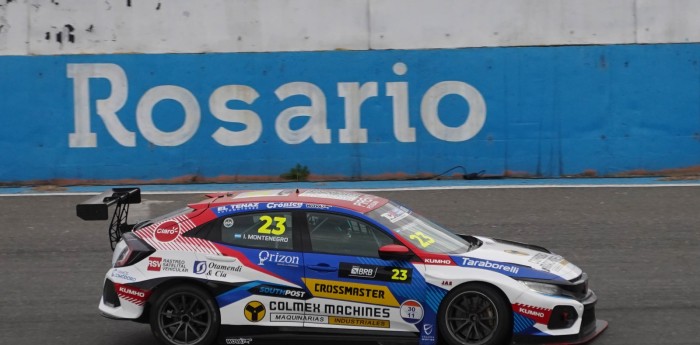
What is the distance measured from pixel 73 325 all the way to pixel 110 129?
785 cm

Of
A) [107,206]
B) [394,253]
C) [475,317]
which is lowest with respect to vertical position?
[475,317]

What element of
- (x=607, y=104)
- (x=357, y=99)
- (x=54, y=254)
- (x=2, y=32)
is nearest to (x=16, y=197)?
(x=2, y=32)

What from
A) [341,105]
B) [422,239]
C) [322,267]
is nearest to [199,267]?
[322,267]

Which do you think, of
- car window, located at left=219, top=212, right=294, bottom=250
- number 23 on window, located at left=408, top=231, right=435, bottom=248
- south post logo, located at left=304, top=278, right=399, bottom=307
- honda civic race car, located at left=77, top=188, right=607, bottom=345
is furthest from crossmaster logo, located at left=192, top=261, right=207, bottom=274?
number 23 on window, located at left=408, top=231, right=435, bottom=248

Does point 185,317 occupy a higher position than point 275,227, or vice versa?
point 275,227

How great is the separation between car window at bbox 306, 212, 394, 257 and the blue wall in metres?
8.39

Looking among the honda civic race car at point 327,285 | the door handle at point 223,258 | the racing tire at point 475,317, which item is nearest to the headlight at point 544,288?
the honda civic race car at point 327,285

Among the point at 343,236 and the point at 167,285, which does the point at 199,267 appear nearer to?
the point at 167,285

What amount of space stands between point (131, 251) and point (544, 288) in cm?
318

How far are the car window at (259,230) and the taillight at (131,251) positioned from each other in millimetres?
606

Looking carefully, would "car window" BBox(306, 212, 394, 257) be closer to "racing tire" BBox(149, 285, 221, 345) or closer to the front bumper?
"racing tire" BBox(149, 285, 221, 345)

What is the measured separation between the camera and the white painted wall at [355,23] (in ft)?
51.7

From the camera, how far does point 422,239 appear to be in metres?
7.32

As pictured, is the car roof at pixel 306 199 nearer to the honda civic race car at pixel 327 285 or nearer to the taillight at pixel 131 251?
the honda civic race car at pixel 327 285
